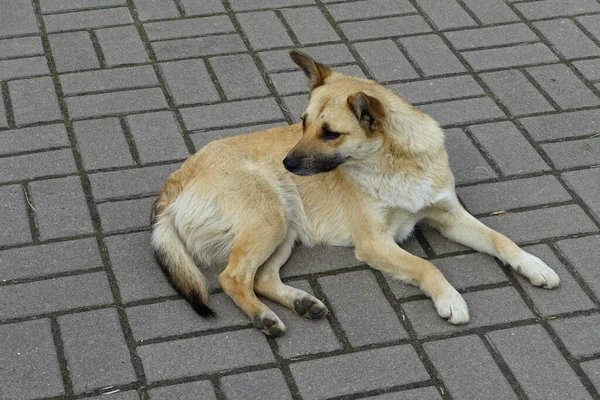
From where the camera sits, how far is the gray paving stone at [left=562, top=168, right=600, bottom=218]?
4.68 m

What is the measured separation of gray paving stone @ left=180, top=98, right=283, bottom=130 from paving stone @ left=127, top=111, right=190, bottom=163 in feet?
0.35

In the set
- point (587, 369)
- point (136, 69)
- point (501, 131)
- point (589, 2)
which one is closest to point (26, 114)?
point (136, 69)

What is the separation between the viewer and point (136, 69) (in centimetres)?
561

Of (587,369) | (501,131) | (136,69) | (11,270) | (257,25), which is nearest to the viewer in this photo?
(587,369)

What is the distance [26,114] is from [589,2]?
3.79 metres

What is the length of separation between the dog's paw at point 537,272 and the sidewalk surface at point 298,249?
0.05 m

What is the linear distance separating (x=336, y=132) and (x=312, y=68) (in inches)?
16.8

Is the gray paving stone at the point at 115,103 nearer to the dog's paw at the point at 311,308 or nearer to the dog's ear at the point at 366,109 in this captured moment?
the dog's ear at the point at 366,109

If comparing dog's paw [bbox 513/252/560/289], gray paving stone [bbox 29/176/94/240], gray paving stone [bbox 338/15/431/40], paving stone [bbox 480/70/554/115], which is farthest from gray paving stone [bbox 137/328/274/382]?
gray paving stone [bbox 338/15/431/40]

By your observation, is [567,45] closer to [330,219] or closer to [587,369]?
[330,219]

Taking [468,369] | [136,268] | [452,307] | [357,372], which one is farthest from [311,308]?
[136,268]

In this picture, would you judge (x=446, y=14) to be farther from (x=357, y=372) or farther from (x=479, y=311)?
(x=357, y=372)

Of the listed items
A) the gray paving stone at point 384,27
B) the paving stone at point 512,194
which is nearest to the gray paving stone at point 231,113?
the gray paving stone at point 384,27

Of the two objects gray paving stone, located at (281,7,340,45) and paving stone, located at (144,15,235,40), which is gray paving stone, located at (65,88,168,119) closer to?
paving stone, located at (144,15,235,40)
